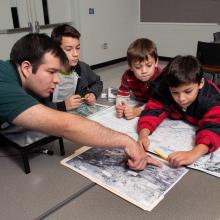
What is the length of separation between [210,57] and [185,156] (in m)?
2.00

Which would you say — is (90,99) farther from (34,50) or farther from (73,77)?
(34,50)

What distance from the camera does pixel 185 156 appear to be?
2.80 ft

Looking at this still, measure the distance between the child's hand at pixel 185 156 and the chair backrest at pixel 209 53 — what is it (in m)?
1.89

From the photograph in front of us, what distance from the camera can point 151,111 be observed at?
1183 mm

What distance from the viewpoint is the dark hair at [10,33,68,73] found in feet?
3.13

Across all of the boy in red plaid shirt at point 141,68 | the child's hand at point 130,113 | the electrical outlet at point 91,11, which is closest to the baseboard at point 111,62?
the electrical outlet at point 91,11

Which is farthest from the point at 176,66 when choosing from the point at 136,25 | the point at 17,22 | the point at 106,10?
the point at 136,25

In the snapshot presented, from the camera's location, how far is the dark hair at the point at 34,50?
3.13 feet

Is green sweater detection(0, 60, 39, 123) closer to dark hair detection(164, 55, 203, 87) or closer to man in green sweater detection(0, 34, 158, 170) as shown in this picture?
man in green sweater detection(0, 34, 158, 170)

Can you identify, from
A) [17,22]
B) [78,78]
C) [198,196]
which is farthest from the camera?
[17,22]

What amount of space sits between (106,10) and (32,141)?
414 cm

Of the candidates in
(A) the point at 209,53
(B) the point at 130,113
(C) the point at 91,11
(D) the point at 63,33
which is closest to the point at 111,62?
(C) the point at 91,11

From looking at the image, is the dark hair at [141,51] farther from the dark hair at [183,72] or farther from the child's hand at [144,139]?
the child's hand at [144,139]

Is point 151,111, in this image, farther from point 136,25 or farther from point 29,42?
point 136,25
